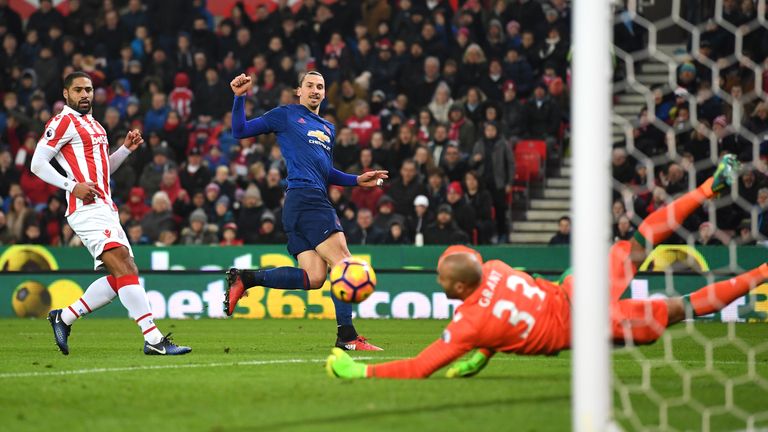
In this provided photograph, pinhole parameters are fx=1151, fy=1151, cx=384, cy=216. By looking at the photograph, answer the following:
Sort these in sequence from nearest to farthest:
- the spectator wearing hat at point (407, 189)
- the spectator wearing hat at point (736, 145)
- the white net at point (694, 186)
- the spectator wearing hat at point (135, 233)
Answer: the white net at point (694, 186) < the spectator wearing hat at point (736, 145) < the spectator wearing hat at point (407, 189) < the spectator wearing hat at point (135, 233)

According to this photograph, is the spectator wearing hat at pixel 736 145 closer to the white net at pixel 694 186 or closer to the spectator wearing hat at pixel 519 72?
the white net at pixel 694 186

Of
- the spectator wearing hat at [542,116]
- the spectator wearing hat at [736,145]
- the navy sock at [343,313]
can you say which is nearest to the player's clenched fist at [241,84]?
the navy sock at [343,313]

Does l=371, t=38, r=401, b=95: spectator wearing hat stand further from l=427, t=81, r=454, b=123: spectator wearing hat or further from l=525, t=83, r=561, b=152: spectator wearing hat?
l=525, t=83, r=561, b=152: spectator wearing hat

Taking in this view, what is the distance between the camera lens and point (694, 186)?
7496 mm

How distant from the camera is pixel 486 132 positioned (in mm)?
17156

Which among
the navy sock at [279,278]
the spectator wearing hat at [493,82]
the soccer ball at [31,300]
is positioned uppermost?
the spectator wearing hat at [493,82]

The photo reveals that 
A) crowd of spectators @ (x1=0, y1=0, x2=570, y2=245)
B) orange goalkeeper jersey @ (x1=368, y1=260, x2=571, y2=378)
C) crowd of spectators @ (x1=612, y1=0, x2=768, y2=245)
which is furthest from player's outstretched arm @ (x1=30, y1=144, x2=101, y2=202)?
crowd of spectators @ (x1=0, y1=0, x2=570, y2=245)

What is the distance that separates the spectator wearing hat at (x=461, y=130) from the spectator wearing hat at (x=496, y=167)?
0.46 metres

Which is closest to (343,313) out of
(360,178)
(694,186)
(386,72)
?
(360,178)

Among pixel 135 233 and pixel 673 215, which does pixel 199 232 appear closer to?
pixel 135 233

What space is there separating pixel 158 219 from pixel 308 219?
8.41 m

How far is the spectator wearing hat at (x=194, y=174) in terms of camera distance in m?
18.2

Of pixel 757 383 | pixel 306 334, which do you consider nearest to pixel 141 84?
pixel 306 334

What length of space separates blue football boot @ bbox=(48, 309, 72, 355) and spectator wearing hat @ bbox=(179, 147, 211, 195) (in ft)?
29.4
